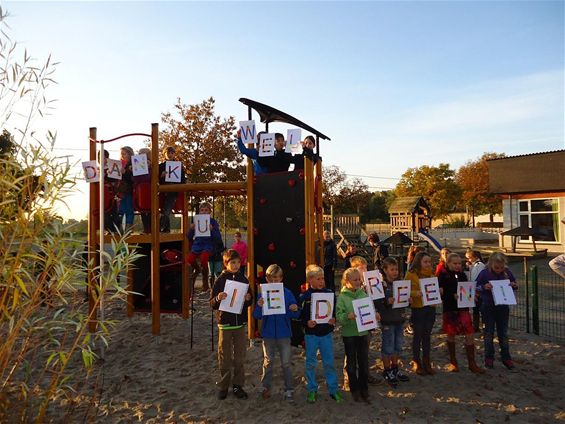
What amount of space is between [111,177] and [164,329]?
273cm

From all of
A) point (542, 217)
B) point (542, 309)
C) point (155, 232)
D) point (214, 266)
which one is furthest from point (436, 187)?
point (155, 232)

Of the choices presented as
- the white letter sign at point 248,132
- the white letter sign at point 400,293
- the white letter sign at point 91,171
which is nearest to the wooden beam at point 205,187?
the white letter sign at point 248,132

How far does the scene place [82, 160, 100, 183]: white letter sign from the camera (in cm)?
679

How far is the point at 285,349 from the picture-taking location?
189 inches

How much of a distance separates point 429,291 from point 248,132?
3376 millimetres

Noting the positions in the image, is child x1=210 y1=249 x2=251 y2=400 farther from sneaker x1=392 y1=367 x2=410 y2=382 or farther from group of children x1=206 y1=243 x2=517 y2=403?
sneaker x1=392 y1=367 x2=410 y2=382

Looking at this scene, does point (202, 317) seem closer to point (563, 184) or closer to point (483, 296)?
point (483, 296)

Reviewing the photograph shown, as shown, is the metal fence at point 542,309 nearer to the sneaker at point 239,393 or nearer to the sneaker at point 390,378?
the sneaker at point 390,378

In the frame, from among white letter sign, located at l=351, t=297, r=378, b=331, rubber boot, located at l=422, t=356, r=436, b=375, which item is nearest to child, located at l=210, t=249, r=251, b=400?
white letter sign, located at l=351, t=297, r=378, b=331

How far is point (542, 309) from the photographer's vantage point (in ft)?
31.2

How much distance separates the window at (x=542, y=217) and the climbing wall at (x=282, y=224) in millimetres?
20060

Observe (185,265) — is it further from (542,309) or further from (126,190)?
(542,309)

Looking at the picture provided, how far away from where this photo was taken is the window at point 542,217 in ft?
70.6

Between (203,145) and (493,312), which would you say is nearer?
(493,312)
